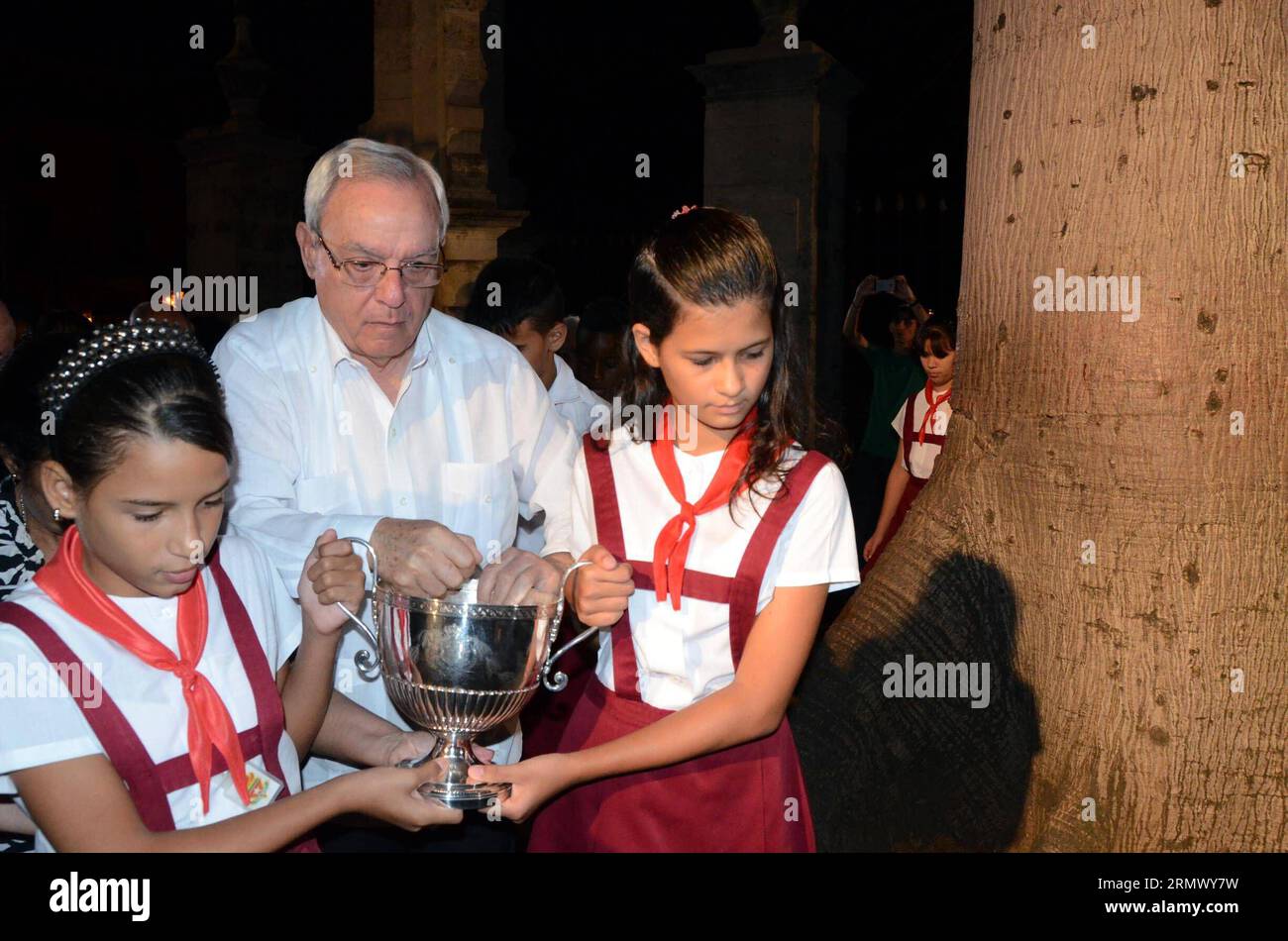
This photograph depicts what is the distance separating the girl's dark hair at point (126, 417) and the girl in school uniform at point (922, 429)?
489cm

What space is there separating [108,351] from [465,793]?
933 millimetres

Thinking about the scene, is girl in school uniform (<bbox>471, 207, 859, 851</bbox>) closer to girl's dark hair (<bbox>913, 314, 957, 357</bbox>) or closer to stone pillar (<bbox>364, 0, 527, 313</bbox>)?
girl's dark hair (<bbox>913, 314, 957, 357</bbox>)

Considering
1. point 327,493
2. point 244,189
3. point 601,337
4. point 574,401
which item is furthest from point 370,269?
point 244,189

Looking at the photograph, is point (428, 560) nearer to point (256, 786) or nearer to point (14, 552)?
point (256, 786)

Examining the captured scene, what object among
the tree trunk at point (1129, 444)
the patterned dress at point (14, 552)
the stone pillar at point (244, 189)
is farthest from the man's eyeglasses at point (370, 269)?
the stone pillar at point (244, 189)

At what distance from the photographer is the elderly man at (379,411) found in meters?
2.46

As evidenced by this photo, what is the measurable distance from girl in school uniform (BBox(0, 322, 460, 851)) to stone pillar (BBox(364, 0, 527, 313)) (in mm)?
7192

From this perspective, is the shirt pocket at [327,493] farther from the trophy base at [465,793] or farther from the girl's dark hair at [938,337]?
the girl's dark hair at [938,337]

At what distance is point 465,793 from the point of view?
1.98 metres

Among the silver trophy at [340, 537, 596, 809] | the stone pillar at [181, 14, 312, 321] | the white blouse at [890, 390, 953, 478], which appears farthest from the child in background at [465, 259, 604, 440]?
the stone pillar at [181, 14, 312, 321]

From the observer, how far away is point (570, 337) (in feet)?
29.7

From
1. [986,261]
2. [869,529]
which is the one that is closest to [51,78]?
[869,529]

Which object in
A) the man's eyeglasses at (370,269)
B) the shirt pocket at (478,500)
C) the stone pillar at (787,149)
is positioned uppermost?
the stone pillar at (787,149)

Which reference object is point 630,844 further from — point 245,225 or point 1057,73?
point 245,225
